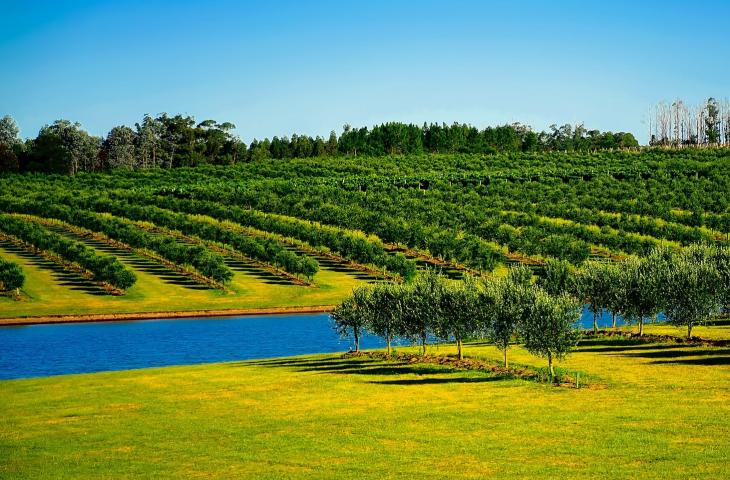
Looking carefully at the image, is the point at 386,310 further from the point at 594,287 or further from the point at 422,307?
the point at 594,287

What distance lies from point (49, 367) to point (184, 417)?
49.9 metres

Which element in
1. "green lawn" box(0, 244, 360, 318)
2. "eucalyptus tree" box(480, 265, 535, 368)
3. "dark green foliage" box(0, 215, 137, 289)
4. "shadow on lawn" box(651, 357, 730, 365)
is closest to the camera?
"shadow on lawn" box(651, 357, 730, 365)

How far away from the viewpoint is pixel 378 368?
98000 millimetres

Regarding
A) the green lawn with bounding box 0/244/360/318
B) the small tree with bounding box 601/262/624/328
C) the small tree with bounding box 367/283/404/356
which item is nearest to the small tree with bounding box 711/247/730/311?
the small tree with bounding box 601/262/624/328

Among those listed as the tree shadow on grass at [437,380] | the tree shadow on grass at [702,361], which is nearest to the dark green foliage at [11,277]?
the tree shadow on grass at [437,380]

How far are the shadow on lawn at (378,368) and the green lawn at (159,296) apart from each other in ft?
202

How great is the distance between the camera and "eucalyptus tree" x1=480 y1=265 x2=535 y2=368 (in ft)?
304

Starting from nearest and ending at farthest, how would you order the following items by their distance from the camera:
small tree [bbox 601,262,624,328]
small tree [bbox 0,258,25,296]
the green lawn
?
small tree [bbox 601,262,624,328] → the green lawn → small tree [bbox 0,258,25,296]

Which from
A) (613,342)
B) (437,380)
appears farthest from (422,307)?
(613,342)

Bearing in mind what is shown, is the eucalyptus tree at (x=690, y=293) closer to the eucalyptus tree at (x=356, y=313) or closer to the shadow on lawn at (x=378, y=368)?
the shadow on lawn at (x=378, y=368)

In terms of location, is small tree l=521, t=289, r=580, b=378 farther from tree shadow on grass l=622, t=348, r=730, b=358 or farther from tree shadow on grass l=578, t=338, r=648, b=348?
tree shadow on grass l=578, t=338, r=648, b=348

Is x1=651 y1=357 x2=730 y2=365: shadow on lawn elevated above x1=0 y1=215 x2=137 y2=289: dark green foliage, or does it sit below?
below

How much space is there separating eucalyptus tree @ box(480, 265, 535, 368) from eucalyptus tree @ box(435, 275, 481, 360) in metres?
1.39

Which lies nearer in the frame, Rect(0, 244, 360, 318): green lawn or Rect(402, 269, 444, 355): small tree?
Rect(402, 269, 444, 355): small tree
